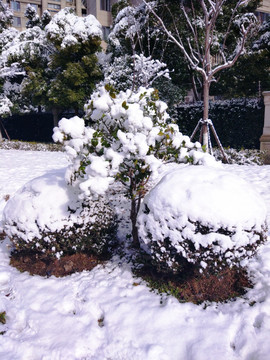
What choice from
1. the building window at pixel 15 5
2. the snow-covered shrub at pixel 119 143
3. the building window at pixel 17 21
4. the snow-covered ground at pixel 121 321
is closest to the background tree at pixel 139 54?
the snow-covered shrub at pixel 119 143

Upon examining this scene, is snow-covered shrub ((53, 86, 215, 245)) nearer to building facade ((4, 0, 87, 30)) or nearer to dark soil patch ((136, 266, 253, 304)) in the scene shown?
dark soil patch ((136, 266, 253, 304))

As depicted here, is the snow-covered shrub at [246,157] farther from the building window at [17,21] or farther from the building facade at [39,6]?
the building window at [17,21]

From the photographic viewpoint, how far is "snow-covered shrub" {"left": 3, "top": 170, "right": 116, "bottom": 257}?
355 cm

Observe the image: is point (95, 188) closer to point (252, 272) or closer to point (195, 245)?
point (195, 245)

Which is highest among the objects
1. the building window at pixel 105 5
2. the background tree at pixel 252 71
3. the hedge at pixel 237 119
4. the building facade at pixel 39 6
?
the building facade at pixel 39 6

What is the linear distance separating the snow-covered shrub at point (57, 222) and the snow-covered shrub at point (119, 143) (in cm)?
34

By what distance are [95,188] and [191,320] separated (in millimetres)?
1626

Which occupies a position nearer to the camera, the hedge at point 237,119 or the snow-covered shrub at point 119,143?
the snow-covered shrub at point 119,143

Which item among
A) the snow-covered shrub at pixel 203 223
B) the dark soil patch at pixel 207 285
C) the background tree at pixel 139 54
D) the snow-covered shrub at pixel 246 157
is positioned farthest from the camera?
the background tree at pixel 139 54

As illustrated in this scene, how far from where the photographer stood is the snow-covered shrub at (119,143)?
3.19 metres

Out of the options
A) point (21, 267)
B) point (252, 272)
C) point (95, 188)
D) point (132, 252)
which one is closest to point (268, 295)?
point (252, 272)

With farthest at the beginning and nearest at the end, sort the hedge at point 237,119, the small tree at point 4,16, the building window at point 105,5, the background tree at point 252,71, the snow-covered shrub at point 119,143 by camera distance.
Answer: the building window at point 105,5, the small tree at point 4,16, the background tree at point 252,71, the hedge at point 237,119, the snow-covered shrub at point 119,143

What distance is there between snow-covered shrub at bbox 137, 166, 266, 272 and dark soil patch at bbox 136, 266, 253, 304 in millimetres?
146

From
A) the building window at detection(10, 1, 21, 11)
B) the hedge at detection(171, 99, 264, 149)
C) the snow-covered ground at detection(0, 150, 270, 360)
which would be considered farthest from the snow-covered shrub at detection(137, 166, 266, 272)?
the building window at detection(10, 1, 21, 11)
